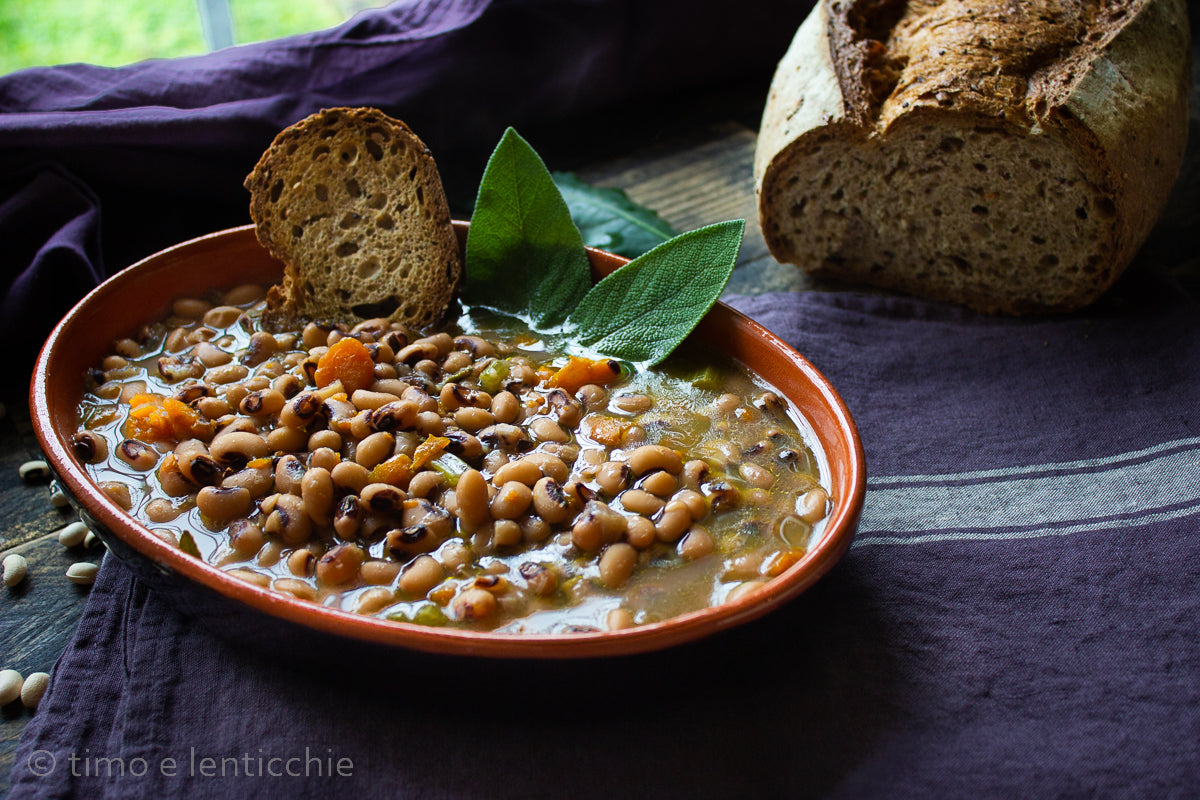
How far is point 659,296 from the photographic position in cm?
216

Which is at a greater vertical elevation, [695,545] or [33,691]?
[695,545]

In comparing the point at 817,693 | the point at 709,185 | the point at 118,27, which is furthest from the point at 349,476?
the point at 118,27

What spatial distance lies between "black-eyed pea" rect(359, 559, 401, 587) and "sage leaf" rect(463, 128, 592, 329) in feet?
2.76

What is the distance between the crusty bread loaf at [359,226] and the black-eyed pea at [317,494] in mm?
673

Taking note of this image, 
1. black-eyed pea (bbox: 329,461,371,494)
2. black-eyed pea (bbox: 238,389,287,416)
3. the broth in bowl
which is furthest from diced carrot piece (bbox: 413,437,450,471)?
black-eyed pea (bbox: 238,389,287,416)

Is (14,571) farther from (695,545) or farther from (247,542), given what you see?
(695,545)

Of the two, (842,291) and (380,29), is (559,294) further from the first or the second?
(380,29)

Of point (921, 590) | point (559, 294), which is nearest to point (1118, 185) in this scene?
point (921, 590)

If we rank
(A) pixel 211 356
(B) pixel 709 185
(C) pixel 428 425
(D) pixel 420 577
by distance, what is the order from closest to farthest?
(D) pixel 420 577
(C) pixel 428 425
(A) pixel 211 356
(B) pixel 709 185

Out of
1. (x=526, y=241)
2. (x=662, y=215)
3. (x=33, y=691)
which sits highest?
(x=526, y=241)

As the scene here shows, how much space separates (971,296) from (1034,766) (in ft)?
4.91

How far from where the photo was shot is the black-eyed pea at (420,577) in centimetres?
159

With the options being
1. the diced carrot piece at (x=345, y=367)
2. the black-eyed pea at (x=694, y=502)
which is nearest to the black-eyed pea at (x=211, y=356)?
the diced carrot piece at (x=345, y=367)

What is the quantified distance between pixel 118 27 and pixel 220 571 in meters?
4.76
